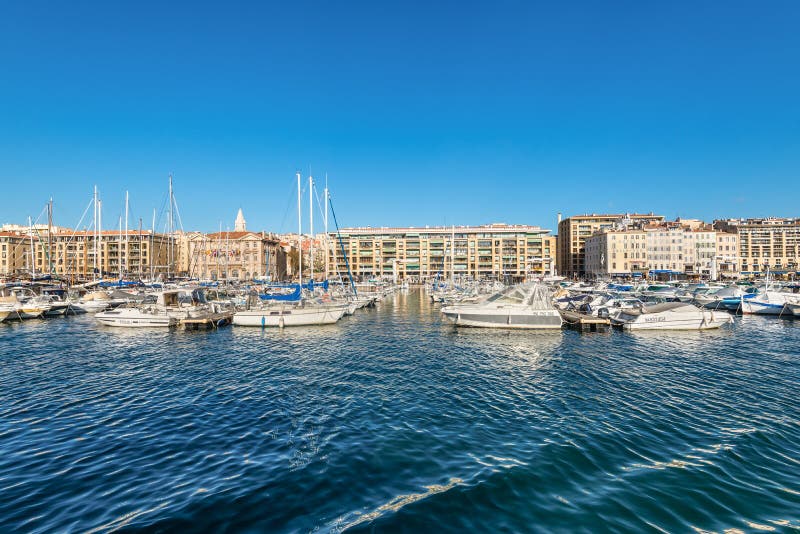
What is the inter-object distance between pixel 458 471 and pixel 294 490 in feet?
13.6

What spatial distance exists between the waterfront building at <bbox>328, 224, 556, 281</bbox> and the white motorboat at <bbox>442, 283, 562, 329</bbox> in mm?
127939

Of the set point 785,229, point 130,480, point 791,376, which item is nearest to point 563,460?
point 130,480

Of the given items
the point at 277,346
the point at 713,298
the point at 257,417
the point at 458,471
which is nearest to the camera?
the point at 458,471

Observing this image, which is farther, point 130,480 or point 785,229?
point 785,229

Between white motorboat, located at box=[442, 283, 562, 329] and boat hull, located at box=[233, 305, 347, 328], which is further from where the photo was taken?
boat hull, located at box=[233, 305, 347, 328]

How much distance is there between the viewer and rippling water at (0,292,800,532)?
31.4 feet

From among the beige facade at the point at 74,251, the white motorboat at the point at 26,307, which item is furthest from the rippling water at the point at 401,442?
the beige facade at the point at 74,251

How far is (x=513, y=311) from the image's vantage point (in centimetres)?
3834

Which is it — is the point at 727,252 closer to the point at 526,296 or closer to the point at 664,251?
the point at 664,251

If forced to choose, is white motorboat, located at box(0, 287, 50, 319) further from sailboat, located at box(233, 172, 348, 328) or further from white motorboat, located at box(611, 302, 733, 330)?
white motorboat, located at box(611, 302, 733, 330)

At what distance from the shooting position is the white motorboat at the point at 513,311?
38000mm

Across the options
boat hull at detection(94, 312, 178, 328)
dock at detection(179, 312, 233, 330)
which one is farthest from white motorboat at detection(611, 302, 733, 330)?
boat hull at detection(94, 312, 178, 328)

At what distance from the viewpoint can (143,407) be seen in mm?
17219

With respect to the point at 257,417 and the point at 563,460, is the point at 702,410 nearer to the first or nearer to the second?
the point at 563,460
